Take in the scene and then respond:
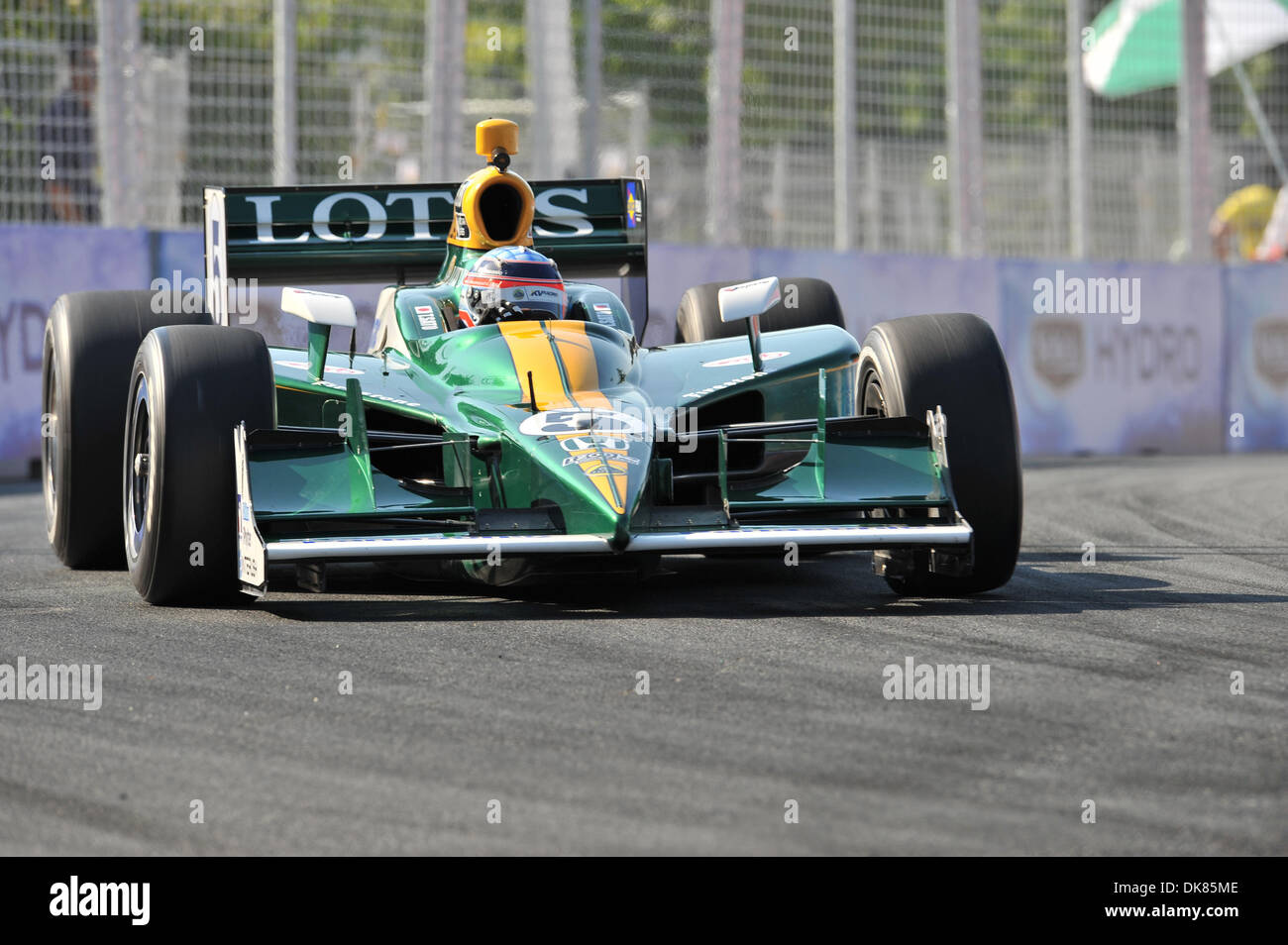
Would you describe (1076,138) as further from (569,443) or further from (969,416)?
(569,443)

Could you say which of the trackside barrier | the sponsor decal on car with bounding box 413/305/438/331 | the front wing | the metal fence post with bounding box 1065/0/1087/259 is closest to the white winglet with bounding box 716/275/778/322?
the front wing

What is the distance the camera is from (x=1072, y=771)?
3.87 metres

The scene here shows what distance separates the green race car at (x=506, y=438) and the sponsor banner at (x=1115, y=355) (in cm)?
743

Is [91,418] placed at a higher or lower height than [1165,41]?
lower

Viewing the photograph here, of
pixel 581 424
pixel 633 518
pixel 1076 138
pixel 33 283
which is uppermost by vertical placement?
pixel 1076 138

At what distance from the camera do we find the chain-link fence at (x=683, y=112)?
1273 centimetres

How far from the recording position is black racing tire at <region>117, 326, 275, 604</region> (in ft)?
20.2

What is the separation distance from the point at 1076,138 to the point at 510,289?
957 centimetres

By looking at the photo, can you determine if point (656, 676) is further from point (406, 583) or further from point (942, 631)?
point (406, 583)

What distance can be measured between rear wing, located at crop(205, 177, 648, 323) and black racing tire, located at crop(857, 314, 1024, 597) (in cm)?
278

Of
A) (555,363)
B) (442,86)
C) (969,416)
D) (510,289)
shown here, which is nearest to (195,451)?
(555,363)

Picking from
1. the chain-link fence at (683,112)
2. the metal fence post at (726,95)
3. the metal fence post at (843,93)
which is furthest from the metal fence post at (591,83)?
the metal fence post at (843,93)

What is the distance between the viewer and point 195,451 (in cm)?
616
